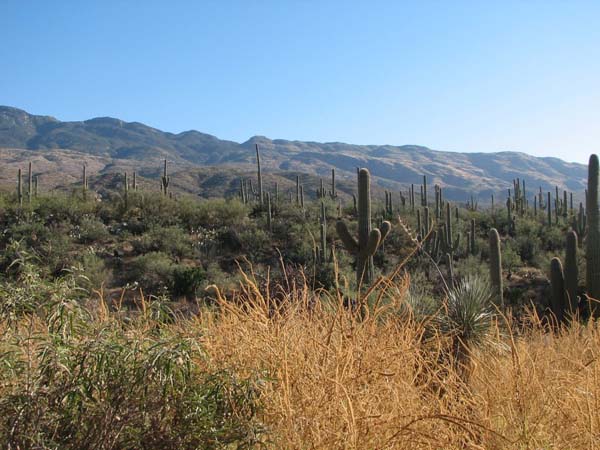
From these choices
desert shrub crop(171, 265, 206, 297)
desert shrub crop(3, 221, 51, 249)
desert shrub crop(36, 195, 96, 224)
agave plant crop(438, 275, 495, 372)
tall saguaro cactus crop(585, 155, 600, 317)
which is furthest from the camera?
desert shrub crop(36, 195, 96, 224)

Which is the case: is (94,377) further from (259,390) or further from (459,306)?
(459,306)

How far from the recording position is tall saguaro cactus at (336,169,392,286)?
10.1 meters

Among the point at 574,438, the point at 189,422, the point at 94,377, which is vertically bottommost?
the point at 574,438

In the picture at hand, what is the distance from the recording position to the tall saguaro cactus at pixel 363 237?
10133 mm

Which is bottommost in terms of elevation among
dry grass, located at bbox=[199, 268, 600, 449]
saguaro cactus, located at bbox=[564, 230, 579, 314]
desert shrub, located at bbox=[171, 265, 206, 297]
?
desert shrub, located at bbox=[171, 265, 206, 297]

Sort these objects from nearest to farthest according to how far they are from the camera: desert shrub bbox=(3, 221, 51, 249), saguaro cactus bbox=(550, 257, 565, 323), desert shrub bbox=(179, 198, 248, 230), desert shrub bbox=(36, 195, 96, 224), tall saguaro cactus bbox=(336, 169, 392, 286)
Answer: tall saguaro cactus bbox=(336, 169, 392, 286) < saguaro cactus bbox=(550, 257, 565, 323) < desert shrub bbox=(3, 221, 51, 249) < desert shrub bbox=(36, 195, 96, 224) < desert shrub bbox=(179, 198, 248, 230)

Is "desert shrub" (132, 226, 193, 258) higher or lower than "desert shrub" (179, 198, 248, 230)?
lower

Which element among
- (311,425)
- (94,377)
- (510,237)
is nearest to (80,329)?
(94,377)

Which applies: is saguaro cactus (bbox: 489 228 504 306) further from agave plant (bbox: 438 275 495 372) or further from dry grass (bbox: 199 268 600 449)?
dry grass (bbox: 199 268 600 449)

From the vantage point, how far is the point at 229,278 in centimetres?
2173

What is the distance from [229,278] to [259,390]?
18368 mm

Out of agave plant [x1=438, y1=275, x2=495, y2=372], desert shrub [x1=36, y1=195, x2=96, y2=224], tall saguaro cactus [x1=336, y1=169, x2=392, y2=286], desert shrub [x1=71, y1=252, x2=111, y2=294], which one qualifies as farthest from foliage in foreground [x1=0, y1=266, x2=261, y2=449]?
desert shrub [x1=36, y1=195, x2=96, y2=224]

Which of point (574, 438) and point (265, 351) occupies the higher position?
point (265, 351)

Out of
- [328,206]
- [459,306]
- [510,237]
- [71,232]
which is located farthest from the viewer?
[328,206]
